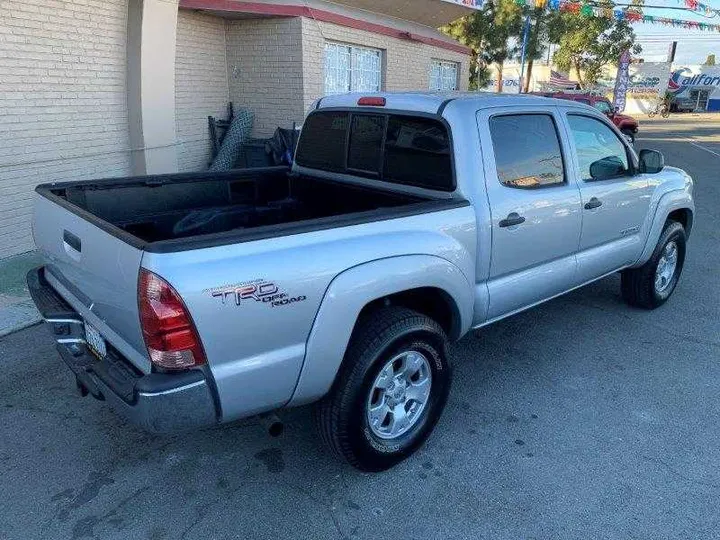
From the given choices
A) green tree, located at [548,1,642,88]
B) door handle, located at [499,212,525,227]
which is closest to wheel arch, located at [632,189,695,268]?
door handle, located at [499,212,525,227]

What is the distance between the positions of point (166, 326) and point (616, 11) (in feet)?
86.3

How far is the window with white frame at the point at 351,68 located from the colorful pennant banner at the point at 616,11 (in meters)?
9.39

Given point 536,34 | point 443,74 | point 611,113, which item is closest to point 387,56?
point 443,74

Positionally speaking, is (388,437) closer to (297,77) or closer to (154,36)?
(154,36)

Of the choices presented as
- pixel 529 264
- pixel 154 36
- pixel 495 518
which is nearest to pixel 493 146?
pixel 529 264

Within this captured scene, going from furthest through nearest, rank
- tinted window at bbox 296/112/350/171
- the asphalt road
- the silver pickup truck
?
tinted window at bbox 296/112/350/171
the asphalt road
the silver pickup truck

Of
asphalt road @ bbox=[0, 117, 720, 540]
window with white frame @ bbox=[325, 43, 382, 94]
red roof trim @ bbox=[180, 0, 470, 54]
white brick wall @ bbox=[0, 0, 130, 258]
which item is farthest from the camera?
window with white frame @ bbox=[325, 43, 382, 94]

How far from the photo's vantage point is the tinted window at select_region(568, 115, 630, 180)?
400cm

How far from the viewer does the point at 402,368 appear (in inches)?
116

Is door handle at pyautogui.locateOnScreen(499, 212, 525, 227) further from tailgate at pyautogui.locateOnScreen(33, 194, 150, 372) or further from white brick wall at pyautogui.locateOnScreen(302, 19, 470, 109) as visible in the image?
white brick wall at pyautogui.locateOnScreen(302, 19, 470, 109)

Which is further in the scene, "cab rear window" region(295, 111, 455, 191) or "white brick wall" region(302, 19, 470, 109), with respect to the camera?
"white brick wall" region(302, 19, 470, 109)

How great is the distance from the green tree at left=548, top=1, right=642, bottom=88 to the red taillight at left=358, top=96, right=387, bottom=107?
102 ft

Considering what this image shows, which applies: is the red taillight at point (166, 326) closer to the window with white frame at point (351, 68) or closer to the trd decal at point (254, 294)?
the trd decal at point (254, 294)

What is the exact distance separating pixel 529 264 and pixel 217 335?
2237mm
